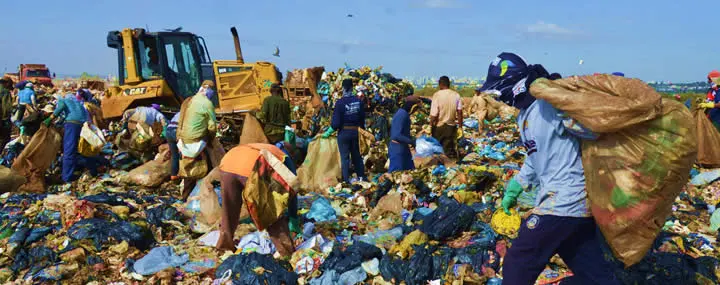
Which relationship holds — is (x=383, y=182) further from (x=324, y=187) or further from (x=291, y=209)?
(x=291, y=209)

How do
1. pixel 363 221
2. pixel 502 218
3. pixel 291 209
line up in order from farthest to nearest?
1. pixel 363 221
2. pixel 291 209
3. pixel 502 218

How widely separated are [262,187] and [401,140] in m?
3.02

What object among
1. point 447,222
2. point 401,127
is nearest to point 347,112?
point 401,127

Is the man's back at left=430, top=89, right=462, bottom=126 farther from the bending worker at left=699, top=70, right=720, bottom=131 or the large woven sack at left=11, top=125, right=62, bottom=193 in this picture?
the large woven sack at left=11, top=125, right=62, bottom=193

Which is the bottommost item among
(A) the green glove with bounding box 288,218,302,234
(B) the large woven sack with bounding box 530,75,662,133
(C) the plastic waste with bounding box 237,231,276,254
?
(C) the plastic waste with bounding box 237,231,276,254

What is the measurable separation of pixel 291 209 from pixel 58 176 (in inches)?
222

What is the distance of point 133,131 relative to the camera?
8.66 meters

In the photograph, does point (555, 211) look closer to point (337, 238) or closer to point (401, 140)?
point (337, 238)

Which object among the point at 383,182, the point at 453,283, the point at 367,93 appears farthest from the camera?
the point at 367,93

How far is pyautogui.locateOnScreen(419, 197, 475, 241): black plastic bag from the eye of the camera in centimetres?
454

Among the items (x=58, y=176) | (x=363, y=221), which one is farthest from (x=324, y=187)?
(x=58, y=176)

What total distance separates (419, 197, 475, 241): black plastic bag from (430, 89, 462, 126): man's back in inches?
139

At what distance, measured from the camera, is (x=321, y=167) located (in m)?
7.30

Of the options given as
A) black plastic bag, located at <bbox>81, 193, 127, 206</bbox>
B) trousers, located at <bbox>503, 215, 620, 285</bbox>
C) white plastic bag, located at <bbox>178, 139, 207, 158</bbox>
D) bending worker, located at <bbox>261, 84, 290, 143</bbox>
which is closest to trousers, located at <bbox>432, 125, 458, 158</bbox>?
bending worker, located at <bbox>261, 84, 290, 143</bbox>
